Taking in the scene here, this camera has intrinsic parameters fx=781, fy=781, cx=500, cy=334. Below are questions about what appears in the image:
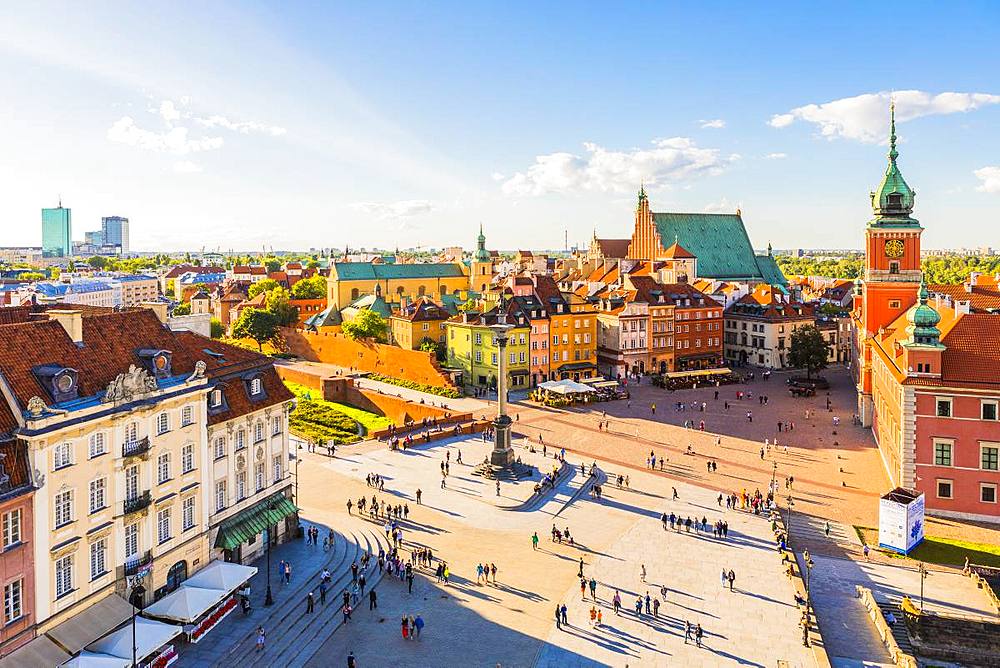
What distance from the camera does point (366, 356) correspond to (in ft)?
299

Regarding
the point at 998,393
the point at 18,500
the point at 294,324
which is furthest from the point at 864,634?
the point at 294,324

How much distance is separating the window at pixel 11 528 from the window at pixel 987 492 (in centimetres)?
4460

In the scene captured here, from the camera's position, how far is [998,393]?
136 ft

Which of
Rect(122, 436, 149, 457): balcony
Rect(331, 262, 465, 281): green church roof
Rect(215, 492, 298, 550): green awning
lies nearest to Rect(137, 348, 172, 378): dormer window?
Rect(122, 436, 149, 457): balcony

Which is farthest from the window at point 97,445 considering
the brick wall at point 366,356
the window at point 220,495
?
the brick wall at point 366,356

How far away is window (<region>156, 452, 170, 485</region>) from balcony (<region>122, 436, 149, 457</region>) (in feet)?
3.67

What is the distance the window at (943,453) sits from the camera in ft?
140

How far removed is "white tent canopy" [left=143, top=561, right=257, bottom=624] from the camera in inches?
1090

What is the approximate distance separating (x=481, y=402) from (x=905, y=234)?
3954 cm

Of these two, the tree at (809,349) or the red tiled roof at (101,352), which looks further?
the tree at (809,349)

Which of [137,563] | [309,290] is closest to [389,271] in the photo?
[309,290]

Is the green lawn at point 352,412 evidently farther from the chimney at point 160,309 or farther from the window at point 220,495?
the window at point 220,495

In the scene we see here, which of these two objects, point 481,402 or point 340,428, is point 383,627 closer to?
point 340,428

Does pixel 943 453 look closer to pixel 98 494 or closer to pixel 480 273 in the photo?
pixel 98 494
